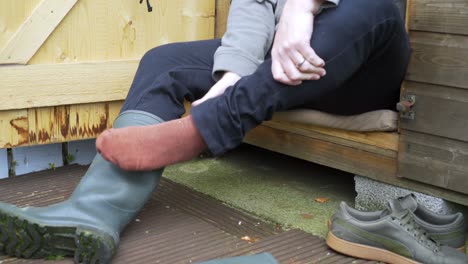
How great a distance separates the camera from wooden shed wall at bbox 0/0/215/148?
2.23m

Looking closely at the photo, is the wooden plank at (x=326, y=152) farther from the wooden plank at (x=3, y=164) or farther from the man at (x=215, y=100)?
the wooden plank at (x=3, y=164)

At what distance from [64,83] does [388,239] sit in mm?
1215

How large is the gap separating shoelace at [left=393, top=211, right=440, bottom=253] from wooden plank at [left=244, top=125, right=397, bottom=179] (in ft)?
1.16

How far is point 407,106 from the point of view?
1.98 meters

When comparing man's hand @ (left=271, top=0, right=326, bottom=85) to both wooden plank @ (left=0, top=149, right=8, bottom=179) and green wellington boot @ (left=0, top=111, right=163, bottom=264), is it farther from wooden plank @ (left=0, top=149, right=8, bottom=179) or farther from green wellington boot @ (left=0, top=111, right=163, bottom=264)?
wooden plank @ (left=0, top=149, right=8, bottom=179)

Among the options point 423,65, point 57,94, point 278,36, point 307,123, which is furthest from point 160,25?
point 423,65

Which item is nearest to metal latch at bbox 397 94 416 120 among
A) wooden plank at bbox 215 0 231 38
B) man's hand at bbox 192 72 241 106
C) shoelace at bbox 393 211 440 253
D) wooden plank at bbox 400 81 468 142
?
wooden plank at bbox 400 81 468 142

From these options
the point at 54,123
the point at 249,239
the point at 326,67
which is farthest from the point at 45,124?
the point at 326,67

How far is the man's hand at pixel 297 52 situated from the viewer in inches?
65.9

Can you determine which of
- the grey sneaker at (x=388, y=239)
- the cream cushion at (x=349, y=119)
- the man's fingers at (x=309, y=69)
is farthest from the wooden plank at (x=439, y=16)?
the grey sneaker at (x=388, y=239)

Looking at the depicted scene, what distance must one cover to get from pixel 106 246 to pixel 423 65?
3.32 feet

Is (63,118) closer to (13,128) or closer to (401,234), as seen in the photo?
(13,128)

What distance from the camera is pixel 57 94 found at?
2.31 meters

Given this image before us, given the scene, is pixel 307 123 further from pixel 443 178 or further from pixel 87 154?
pixel 87 154
